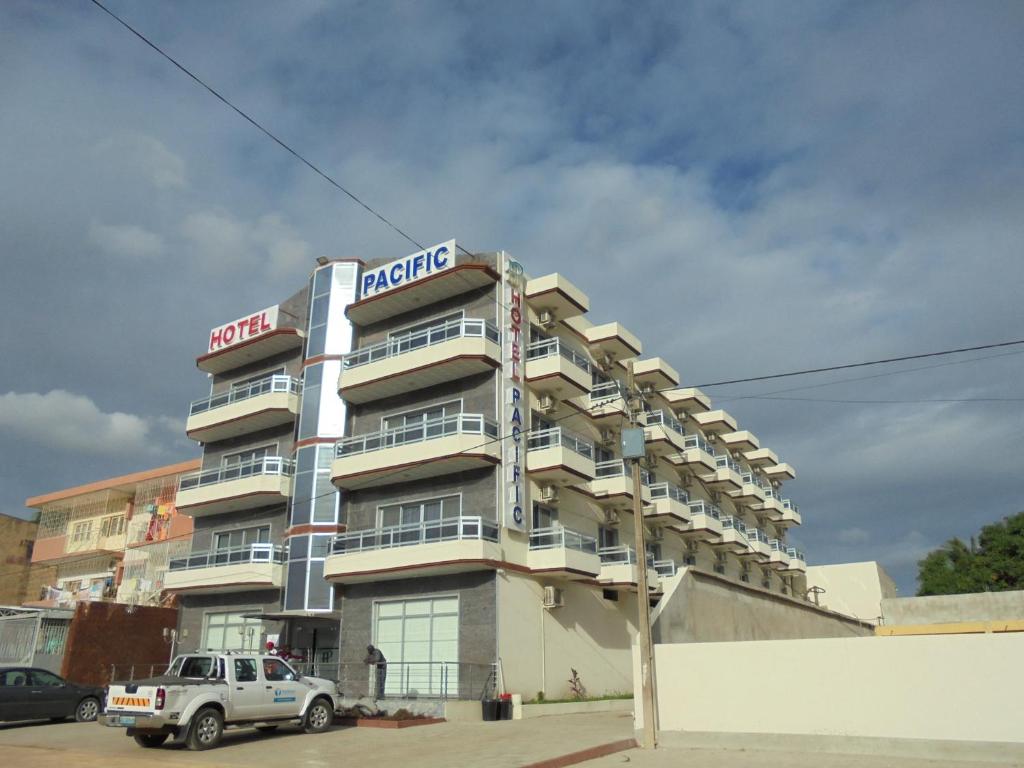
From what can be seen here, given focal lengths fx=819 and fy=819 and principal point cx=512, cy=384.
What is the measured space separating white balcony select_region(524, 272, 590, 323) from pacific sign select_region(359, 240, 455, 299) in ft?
11.2

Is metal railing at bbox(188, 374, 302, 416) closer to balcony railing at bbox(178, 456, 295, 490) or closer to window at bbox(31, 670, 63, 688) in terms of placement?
balcony railing at bbox(178, 456, 295, 490)

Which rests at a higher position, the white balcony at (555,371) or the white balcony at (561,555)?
the white balcony at (555,371)

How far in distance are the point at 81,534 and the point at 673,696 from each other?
4271cm

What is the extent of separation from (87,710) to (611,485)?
18.6 meters

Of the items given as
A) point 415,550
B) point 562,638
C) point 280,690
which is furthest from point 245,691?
point 562,638

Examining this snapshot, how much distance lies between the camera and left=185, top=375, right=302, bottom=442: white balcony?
107 feet

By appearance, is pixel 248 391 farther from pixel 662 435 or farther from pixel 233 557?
pixel 662 435

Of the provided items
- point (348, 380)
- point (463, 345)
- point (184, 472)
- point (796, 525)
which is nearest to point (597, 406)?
point (463, 345)

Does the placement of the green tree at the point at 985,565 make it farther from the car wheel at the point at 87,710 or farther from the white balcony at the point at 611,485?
the car wheel at the point at 87,710

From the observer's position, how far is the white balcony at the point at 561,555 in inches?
1046

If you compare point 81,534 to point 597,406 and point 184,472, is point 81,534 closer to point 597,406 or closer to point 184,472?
point 184,472

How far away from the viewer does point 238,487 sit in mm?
32250

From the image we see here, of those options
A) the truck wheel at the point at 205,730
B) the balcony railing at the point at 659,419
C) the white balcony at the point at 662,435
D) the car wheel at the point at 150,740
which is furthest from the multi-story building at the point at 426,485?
the car wheel at the point at 150,740

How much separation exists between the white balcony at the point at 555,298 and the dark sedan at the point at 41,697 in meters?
19.1
